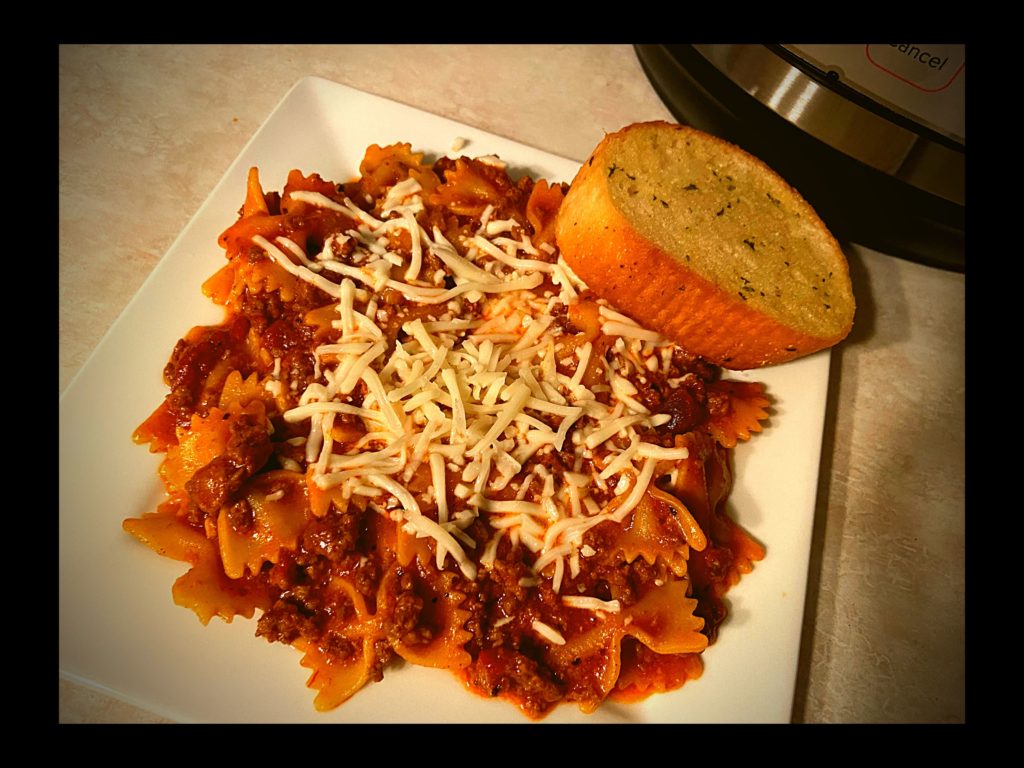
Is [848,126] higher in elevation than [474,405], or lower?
higher

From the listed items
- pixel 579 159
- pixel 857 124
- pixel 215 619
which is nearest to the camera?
pixel 215 619

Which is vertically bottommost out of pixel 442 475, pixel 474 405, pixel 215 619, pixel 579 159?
pixel 215 619

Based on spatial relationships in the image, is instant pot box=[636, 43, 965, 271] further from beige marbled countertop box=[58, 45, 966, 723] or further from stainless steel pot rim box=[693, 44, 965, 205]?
beige marbled countertop box=[58, 45, 966, 723]

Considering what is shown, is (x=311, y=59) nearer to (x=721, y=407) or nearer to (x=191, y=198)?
(x=191, y=198)

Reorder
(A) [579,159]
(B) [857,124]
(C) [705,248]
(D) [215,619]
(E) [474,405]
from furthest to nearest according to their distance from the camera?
1. (A) [579,159]
2. (B) [857,124]
3. (C) [705,248]
4. (E) [474,405]
5. (D) [215,619]

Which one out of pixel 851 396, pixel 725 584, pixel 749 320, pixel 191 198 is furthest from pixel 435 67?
pixel 725 584

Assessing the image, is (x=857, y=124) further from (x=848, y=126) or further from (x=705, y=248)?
(x=705, y=248)

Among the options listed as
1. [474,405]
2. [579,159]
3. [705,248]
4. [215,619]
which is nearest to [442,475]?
[474,405]
